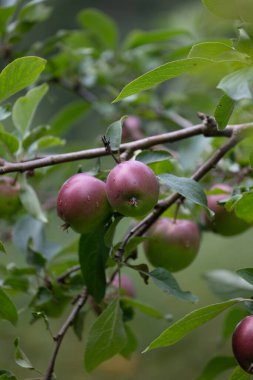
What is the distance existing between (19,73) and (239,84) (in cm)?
28

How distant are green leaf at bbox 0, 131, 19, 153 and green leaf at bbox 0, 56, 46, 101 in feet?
0.35

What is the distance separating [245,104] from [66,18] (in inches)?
56.3

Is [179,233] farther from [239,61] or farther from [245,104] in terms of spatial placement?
[245,104]

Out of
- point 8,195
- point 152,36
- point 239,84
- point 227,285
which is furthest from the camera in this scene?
point 152,36

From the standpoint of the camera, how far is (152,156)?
3.09 ft

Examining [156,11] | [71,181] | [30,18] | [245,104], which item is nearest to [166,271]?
[71,181]

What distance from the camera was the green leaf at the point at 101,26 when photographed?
174 cm

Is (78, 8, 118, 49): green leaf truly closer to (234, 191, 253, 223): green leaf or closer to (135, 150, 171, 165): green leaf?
(135, 150, 171, 165): green leaf

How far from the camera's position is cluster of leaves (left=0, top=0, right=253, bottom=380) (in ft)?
2.70

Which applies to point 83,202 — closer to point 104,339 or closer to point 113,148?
point 113,148

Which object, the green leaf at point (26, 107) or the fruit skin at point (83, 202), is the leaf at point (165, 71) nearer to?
the fruit skin at point (83, 202)

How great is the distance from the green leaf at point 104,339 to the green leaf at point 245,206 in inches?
9.1

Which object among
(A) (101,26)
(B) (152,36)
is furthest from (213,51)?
(A) (101,26)

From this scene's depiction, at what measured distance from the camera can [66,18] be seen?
2656 mm
